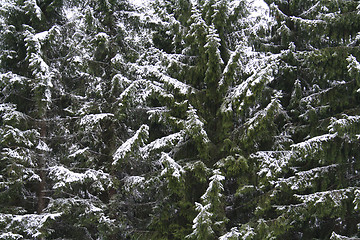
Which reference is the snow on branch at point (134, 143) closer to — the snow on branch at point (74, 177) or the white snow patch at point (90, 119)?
the snow on branch at point (74, 177)

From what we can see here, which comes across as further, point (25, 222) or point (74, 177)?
point (74, 177)

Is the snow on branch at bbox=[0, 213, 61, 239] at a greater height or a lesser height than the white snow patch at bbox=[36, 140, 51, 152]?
lesser

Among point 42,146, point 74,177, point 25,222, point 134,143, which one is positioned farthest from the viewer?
point 42,146

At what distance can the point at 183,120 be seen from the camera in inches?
328

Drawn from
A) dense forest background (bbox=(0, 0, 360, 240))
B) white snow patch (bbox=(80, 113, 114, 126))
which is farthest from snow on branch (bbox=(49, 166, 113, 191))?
white snow patch (bbox=(80, 113, 114, 126))

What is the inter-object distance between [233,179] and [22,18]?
8.50 meters

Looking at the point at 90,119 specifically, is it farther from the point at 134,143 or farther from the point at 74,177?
the point at 74,177

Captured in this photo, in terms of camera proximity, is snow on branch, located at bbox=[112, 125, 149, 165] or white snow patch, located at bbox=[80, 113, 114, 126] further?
white snow patch, located at bbox=[80, 113, 114, 126]

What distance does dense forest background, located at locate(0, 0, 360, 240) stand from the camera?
7.70 meters

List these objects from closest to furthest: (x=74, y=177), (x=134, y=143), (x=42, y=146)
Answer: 1. (x=74, y=177)
2. (x=134, y=143)
3. (x=42, y=146)

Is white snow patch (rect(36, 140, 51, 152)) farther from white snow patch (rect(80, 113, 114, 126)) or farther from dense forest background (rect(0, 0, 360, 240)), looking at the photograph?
white snow patch (rect(80, 113, 114, 126))

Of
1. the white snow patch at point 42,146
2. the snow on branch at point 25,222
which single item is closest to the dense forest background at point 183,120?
the snow on branch at point 25,222

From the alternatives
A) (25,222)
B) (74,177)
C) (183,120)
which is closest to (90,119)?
(74,177)

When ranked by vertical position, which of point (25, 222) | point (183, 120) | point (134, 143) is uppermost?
point (183, 120)
